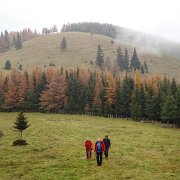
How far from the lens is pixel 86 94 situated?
108125 millimetres

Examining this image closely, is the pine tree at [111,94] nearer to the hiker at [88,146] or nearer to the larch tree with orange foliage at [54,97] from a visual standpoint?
the larch tree with orange foliage at [54,97]

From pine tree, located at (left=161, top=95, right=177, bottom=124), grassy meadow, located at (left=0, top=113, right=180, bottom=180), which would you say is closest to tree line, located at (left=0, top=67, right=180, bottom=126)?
pine tree, located at (left=161, top=95, right=177, bottom=124)

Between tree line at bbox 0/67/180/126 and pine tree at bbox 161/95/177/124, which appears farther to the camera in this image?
tree line at bbox 0/67/180/126

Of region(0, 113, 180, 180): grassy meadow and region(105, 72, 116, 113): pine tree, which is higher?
region(105, 72, 116, 113): pine tree

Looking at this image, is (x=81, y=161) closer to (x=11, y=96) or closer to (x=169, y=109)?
(x=169, y=109)

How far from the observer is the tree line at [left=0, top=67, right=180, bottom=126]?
89.4 m

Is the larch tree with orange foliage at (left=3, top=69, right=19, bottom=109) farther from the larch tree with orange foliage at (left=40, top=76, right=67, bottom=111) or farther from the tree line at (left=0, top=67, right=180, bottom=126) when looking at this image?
the larch tree with orange foliage at (left=40, top=76, right=67, bottom=111)

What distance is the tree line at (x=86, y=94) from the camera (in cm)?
8945

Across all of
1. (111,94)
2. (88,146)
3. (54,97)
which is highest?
(111,94)

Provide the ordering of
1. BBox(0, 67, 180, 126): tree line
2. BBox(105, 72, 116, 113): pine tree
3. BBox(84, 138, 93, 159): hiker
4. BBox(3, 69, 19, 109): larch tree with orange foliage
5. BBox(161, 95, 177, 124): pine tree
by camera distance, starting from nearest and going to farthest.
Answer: BBox(84, 138, 93, 159): hiker → BBox(161, 95, 177, 124): pine tree → BBox(0, 67, 180, 126): tree line → BBox(105, 72, 116, 113): pine tree → BBox(3, 69, 19, 109): larch tree with orange foliage

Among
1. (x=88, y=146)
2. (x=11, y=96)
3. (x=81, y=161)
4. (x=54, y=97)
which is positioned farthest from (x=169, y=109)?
(x=11, y=96)

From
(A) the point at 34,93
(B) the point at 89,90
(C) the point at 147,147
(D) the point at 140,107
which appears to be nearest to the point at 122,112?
(D) the point at 140,107

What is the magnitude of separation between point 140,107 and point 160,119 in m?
6.57

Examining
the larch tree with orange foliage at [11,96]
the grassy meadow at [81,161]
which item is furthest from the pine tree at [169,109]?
the larch tree with orange foliage at [11,96]
